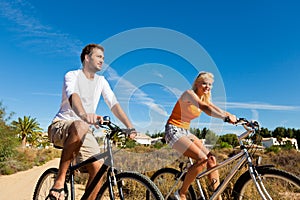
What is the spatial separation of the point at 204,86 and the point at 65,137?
73.3 inches

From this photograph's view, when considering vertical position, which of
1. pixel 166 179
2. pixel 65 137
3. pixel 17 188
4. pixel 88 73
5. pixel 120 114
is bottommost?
pixel 17 188

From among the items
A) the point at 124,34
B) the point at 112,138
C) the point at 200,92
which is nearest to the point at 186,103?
the point at 200,92

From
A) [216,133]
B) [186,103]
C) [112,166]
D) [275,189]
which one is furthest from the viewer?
[216,133]

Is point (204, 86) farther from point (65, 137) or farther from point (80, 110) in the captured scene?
point (65, 137)

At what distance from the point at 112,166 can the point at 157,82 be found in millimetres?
2946

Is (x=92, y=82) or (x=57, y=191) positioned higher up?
(x=92, y=82)

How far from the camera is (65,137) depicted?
3539mm

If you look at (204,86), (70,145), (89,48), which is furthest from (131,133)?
(204,86)

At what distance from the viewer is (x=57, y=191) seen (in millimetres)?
3449

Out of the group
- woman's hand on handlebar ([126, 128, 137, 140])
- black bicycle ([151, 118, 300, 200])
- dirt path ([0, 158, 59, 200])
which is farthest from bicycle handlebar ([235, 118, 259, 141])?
dirt path ([0, 158, 59, 200])

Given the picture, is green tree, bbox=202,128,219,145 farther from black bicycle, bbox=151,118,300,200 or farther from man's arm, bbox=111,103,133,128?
man's arm, bbox=111,103,133,128

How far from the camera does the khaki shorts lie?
356cm

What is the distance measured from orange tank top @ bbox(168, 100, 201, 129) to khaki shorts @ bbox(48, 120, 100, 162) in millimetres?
1106

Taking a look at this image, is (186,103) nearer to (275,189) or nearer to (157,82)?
(275,189)
